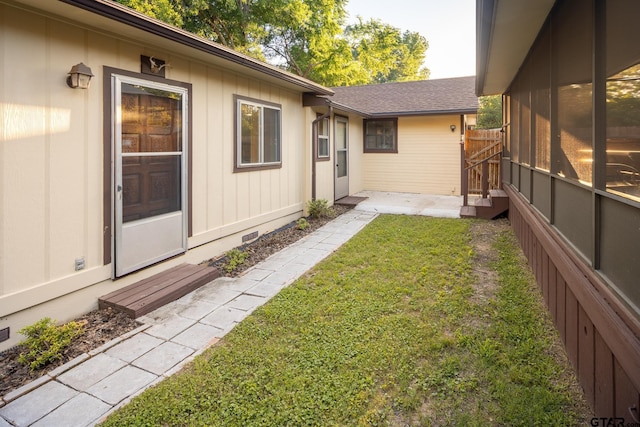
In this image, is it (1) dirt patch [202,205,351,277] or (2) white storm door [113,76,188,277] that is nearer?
(2) white storm door [113,76,188,277]

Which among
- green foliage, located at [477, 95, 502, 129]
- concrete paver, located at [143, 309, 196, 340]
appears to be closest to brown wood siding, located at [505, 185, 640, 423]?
concrete paver, located at [143, 309, 196, 340]

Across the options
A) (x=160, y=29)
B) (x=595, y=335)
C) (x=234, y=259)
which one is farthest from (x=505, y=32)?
A: (x=234, y=259)

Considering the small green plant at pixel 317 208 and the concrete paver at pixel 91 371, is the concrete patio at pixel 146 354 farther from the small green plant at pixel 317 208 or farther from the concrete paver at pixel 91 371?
the small green plant at pixel 317 208

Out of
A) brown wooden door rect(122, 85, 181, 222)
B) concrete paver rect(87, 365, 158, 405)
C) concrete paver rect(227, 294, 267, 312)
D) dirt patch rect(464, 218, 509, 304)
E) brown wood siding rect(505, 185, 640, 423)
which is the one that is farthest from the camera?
dirt patch rect(464, 218, 509, 304)

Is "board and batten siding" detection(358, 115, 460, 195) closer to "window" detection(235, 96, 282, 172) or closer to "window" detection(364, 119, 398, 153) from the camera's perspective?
"window" detection(364, 119, 398, 153)

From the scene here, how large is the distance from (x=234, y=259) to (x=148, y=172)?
1536 mm

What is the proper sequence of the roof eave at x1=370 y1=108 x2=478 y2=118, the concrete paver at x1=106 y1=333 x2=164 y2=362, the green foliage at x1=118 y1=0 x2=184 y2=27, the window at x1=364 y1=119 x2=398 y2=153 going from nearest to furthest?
the concrete paver at x1=106 y1=333 x2=164 y2=362, the roof eave at x1=370 y1=108 x2=478 y2=118, the window at x1=364 y1=119 x2=398 y2=153, the green foliage at x1=118 y1=0 x2=184 y2=27

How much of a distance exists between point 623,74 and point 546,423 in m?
1.82

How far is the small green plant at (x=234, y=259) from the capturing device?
4.73 metres

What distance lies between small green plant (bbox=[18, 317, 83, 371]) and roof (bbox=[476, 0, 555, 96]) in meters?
4.27

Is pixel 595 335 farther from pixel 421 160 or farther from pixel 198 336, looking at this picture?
pixel 421 160

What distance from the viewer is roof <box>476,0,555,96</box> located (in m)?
3.48

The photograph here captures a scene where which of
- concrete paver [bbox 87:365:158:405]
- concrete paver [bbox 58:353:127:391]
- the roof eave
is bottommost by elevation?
concrete paver [bbox 87:365:158:405]

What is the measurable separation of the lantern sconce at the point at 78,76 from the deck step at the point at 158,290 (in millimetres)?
1910
